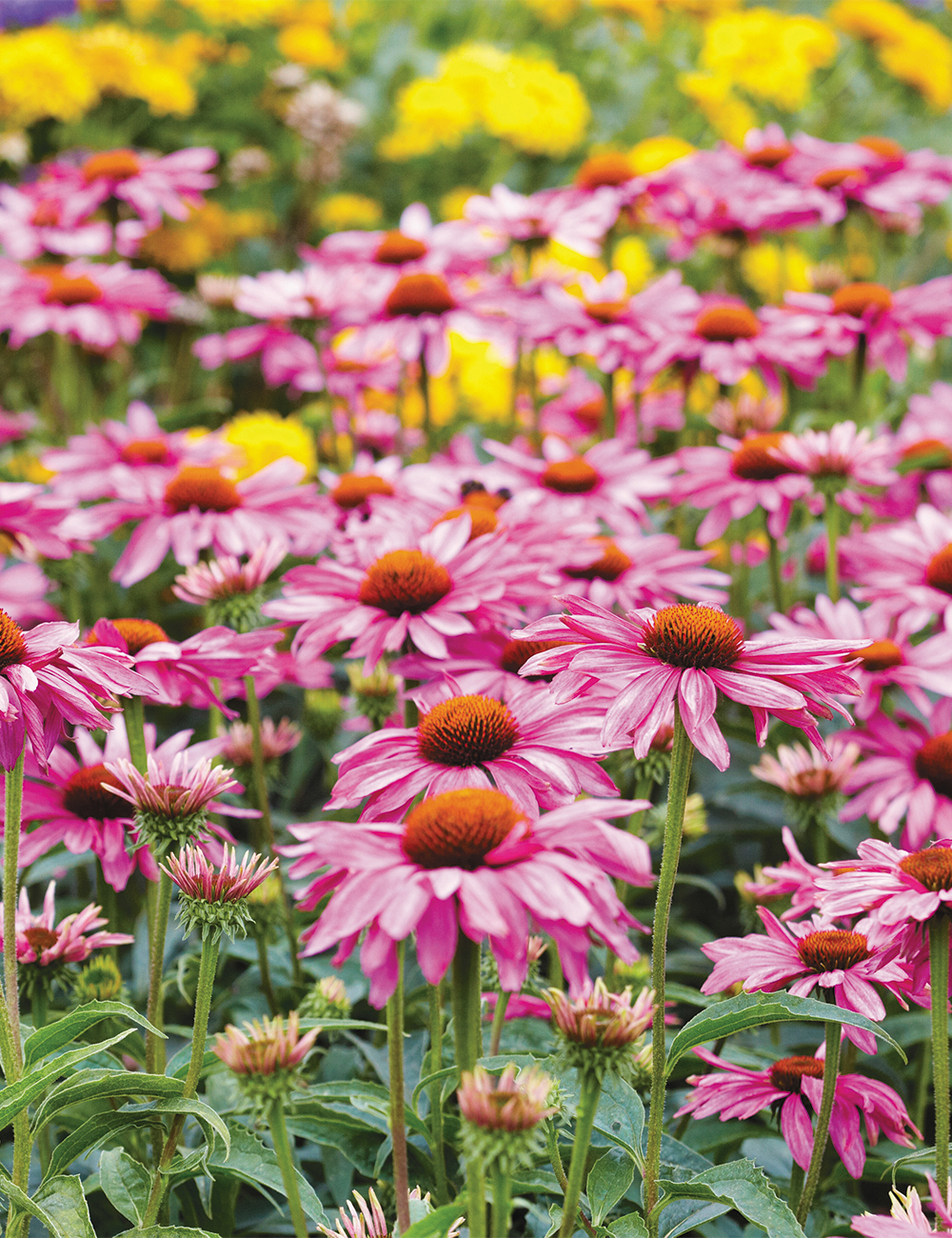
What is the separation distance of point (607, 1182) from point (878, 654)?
0.88 m

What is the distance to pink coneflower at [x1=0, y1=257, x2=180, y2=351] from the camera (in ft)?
7.68

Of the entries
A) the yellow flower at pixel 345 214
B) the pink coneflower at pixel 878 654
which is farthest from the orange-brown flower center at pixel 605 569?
the yellow flower at pixel 345 214

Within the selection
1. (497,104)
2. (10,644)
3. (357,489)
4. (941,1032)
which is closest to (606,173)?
(497,104)

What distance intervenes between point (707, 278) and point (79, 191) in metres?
1.72

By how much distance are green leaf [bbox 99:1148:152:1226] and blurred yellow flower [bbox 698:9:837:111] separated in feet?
10.3

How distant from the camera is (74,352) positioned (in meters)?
2.77

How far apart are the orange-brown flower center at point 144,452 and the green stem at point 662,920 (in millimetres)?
1349

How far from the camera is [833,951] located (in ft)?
3.66

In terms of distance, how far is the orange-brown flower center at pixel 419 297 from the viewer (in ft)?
7.23

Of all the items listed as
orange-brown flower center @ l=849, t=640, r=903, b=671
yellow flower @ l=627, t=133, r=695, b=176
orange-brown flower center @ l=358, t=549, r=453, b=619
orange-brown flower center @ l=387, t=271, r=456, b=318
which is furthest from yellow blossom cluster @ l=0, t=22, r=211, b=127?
orange-brown flower center @ l=849, t=640, r=903, b=671

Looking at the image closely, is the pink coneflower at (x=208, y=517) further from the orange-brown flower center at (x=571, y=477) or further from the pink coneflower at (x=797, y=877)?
the pink coneflower at (x=797, y=877)

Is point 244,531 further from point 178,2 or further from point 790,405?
point 178,2

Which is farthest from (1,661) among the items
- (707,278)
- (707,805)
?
(707,278)

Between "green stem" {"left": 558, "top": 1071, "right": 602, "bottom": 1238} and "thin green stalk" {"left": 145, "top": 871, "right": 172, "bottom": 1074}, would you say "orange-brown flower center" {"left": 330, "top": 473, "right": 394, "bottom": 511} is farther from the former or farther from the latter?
"green stem" {"left": 558, "top": 1071, "right": 602, "bottom": 1238}
